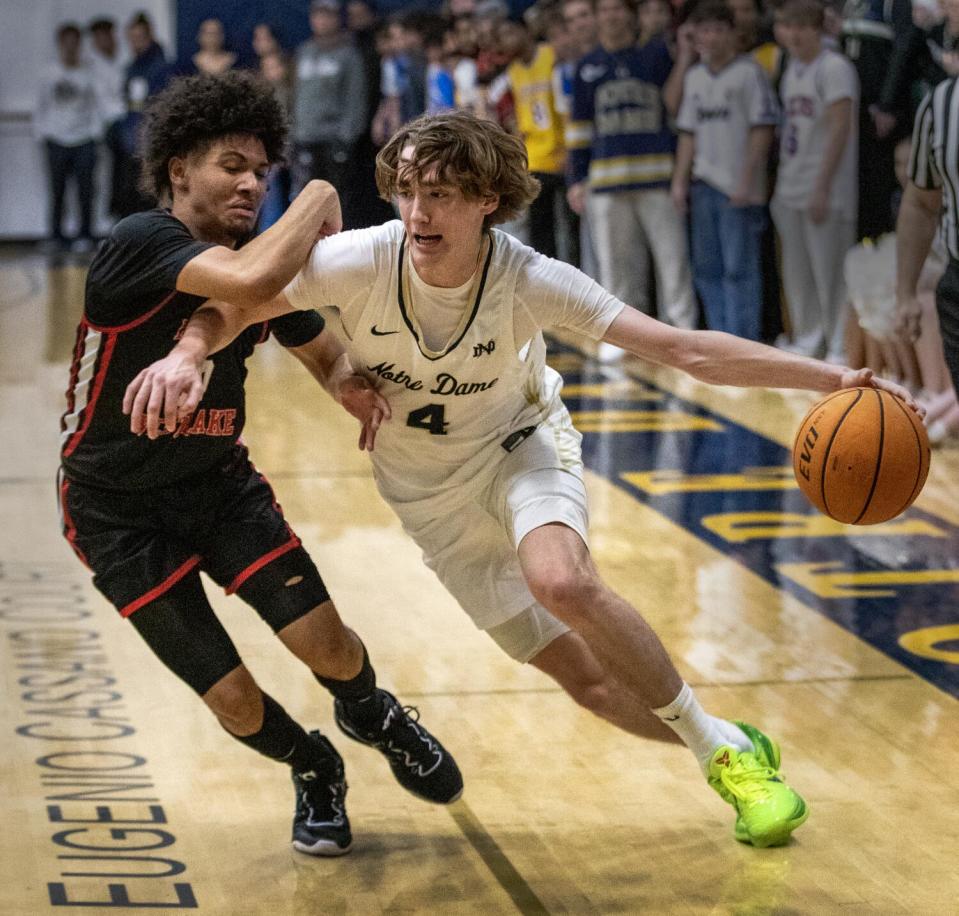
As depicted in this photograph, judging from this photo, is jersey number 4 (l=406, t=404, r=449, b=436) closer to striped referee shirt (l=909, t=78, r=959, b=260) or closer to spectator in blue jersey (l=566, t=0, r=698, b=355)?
striped referee shirt (l=909, t=78, r=959, b=260)

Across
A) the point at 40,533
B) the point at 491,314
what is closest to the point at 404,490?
the point at 491,314

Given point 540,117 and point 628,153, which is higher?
→ point 540,117

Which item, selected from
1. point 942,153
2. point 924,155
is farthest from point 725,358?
point 924,155

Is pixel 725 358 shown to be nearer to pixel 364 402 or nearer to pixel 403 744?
pixel 364 402

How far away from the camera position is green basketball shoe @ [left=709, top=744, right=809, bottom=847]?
3.91 m

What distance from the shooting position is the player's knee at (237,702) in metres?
3.82

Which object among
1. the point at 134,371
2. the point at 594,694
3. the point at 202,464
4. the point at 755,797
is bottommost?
the point at 755,797

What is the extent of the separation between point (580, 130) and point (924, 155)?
5.90 meters

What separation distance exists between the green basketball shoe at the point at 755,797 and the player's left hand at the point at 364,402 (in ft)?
3.61

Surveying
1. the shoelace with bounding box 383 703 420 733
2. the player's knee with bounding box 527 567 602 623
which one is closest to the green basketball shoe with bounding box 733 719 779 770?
the player's knee with bounding box 527 567 602 623

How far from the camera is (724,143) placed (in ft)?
35.8

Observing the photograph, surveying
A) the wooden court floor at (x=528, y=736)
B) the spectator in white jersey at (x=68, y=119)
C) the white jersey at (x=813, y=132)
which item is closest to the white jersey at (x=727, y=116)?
the white jersey at (x=813, y=132)

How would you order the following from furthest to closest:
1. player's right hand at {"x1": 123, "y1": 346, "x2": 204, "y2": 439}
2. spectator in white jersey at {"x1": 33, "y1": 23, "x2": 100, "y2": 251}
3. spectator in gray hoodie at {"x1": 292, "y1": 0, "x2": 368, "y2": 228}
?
1. spectator in white jersey at {"x1": 33, "y1": 23, "x2": 100, "y2": 251}
2. spectator in gray hoodie at {"x1": 292, "y1": 0, "x2": 368, "y2": 228}
3. player's right hand at {"x1": 123, "y1": 346, "x2": 204, "y2": 439}

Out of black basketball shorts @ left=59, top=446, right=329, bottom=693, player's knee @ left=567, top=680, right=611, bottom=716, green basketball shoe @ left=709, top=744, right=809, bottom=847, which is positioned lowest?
green basketball shoe @ left=709, top=744, right=809, bottom=847
